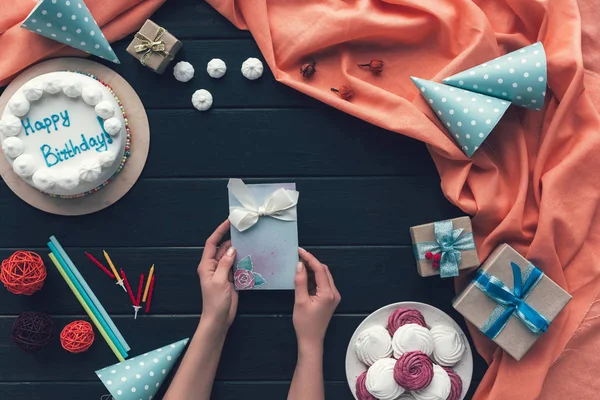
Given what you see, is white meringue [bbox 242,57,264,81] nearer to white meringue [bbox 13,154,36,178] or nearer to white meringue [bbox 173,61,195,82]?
white meringue [bbox 173,61,195,82]

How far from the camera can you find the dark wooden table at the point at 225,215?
121cm

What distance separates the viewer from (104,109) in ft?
3.72

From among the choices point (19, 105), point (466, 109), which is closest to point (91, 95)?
point (19, 105)

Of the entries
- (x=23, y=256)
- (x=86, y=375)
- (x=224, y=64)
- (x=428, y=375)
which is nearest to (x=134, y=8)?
(x=224, y=64)

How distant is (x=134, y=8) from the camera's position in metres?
1.19

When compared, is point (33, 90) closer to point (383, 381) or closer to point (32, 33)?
point (32, 33)

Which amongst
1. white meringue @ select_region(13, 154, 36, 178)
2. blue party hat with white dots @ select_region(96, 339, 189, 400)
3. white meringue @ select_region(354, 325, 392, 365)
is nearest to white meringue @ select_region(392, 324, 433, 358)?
white meringue @ select_region(354, 325, 392, 365)

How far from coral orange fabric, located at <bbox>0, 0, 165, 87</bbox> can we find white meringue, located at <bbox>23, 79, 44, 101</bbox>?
8 centimetres

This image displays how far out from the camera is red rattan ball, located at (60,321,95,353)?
3.88 feet

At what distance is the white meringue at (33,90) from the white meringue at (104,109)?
120mm

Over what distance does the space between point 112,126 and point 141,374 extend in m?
0.53

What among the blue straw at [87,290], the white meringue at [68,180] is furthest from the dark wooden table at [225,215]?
the white meringue at [68,180]

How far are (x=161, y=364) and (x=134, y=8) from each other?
77 cm

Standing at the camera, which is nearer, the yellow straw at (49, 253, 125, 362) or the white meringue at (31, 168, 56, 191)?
the white meringue at (31, 168, 56, 191)
